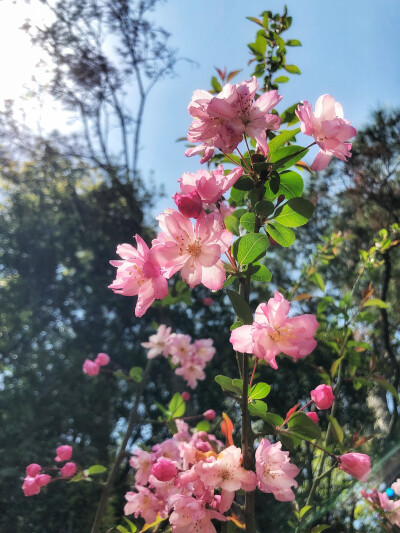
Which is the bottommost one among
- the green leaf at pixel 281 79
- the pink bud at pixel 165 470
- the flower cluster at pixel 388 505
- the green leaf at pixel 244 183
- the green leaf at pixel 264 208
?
the flower cluster at pixel 388 505

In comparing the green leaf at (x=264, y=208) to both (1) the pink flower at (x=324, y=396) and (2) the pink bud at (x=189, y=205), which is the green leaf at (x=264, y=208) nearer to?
(2) the pink bud at (x=189, y=205)

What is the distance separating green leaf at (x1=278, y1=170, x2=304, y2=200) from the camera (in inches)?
29.0

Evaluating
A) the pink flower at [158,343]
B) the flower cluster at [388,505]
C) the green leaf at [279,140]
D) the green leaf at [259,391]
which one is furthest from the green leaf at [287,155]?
the pink flower at [158,343]

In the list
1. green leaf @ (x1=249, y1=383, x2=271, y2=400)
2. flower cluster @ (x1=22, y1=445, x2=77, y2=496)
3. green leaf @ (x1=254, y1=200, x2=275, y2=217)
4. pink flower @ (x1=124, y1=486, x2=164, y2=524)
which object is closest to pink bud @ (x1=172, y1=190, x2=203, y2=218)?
green leaf @ (x1=254, y1=200, x2=275, y2=217)

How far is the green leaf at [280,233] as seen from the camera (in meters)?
0.73

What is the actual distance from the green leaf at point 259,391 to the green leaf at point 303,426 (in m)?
0.07

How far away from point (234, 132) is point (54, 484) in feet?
15.9

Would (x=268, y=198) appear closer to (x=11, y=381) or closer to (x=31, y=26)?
(x=11, y=381)

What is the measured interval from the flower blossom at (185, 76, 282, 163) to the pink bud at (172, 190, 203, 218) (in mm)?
123

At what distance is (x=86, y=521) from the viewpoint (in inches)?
158

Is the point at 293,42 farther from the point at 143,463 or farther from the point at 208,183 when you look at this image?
the point at 143,463

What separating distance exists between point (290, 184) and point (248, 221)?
11cm

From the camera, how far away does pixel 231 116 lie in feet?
2.20

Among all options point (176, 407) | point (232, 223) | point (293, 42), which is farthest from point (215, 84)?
point (176, 407)
